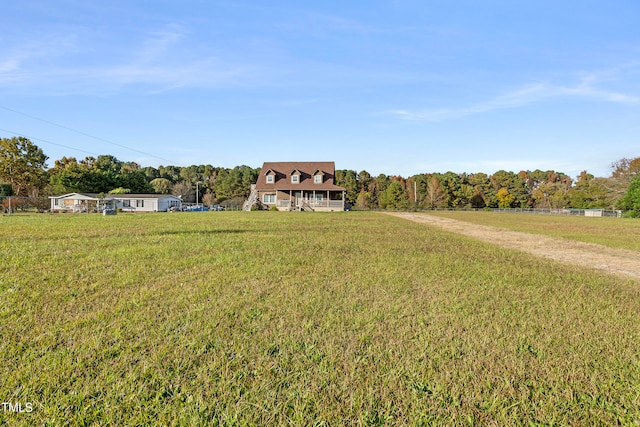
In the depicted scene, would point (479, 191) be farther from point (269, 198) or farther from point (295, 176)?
point (269, 198)

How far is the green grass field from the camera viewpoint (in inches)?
82.4

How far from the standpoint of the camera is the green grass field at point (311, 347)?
2092 mm

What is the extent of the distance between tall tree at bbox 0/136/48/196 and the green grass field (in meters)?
53.8

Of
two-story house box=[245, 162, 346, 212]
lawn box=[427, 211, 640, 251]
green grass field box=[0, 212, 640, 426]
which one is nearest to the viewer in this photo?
green grass field box=[0, 212, 640, 426]

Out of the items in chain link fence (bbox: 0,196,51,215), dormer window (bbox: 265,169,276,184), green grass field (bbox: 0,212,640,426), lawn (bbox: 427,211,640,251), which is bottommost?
lawn (bbox: 427,211,640,251)

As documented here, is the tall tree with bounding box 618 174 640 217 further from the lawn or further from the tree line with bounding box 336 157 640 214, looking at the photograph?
the lawn

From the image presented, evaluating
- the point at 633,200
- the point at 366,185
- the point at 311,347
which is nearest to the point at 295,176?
the point at 366,185

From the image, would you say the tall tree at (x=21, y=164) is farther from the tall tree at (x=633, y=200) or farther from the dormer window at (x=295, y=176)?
the tall tree at (x=633, y=200)

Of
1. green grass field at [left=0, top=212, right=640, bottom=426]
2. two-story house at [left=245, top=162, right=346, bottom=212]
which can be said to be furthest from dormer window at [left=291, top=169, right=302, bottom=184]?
Result: green grass field at [left=0, top=212, right=640, bottom=426]

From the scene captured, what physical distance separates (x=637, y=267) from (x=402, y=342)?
25.1 feet

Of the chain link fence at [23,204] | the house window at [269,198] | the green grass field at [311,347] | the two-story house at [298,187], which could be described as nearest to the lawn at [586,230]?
the green grass field at [311,347]

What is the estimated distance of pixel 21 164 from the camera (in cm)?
4581

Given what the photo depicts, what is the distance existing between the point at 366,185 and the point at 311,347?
7172 centimetres

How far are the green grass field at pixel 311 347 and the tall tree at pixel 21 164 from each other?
53.8 m
